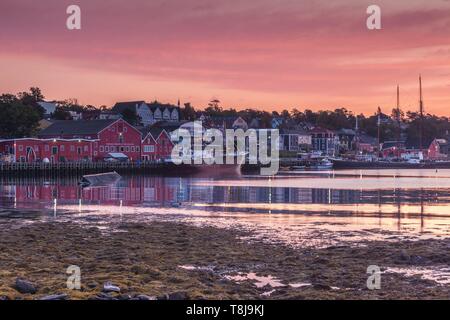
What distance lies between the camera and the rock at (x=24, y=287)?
14.8 metres

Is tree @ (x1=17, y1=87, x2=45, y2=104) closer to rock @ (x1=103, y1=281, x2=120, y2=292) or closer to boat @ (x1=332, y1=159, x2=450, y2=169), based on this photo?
boat @ (x1=332, y1=159, x2=450, y2=169)

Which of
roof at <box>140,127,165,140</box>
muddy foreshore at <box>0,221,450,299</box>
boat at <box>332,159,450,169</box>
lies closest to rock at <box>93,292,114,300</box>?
muddy foreshore at <box>0,221,450,299</box>

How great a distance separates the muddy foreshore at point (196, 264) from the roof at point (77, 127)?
292 ft

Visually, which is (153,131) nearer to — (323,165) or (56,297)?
(323,165)

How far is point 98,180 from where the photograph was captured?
253ft

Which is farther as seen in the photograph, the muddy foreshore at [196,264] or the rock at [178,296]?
the muddy foreshore at [196,264]

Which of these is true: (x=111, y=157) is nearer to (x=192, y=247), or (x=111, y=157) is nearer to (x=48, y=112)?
(x=48, y=112)

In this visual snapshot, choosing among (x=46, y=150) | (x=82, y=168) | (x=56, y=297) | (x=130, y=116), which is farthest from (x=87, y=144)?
(x=56, y=297)

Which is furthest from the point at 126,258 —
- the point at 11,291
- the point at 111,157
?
the point at 111,157

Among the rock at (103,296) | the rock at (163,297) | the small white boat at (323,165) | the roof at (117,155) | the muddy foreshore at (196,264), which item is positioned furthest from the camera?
the small white boat at (323,165)

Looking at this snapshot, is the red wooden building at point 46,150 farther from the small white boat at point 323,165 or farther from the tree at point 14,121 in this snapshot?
the small white boat at point 323,165

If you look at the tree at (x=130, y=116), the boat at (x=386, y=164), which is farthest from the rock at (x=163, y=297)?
the boat at (x=386, y=164)

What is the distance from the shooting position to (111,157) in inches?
4577

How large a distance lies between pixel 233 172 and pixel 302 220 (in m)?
89.6
